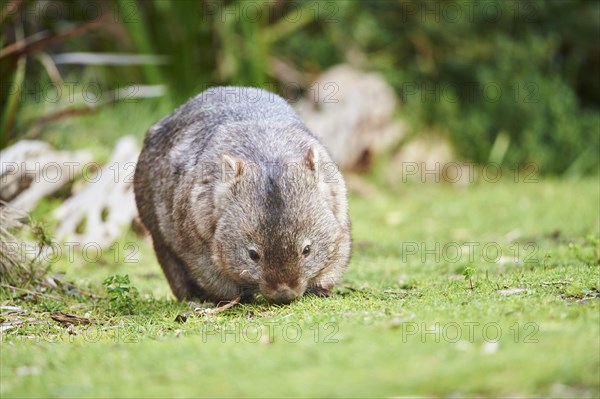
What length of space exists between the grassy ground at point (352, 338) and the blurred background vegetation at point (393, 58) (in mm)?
4523

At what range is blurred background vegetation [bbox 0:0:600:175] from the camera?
11469 millimetres

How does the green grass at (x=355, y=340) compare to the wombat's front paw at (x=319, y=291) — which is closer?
the green grass at (x=355, y=340)

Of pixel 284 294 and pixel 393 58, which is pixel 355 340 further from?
pixel 393 58

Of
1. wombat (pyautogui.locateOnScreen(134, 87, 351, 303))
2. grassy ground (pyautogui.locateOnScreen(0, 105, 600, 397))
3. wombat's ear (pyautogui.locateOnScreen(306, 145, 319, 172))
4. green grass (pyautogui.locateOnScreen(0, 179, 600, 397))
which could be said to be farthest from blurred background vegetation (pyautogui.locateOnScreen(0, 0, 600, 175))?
wombat's ear (pyautogui.locateOnScreen(306, 145, 319, 172))

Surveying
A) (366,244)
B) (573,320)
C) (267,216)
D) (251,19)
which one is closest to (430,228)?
(366,244)

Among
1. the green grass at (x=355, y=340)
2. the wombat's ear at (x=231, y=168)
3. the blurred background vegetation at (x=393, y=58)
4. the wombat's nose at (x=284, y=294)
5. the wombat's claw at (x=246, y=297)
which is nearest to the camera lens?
the green grass at (x=355, y=340)

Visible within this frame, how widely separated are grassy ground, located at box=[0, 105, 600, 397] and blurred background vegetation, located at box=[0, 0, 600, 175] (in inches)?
178

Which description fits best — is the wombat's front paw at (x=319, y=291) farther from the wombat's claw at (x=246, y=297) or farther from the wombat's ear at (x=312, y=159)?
the wombat's ear at (x=312, y=159)

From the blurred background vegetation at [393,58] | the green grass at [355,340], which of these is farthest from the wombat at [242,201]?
the blurred background vegetation at [393,58]

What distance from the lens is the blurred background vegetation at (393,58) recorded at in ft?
37.6

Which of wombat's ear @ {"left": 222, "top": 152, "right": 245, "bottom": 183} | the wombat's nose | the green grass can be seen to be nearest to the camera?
the green grass

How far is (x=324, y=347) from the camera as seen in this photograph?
13.0 ft

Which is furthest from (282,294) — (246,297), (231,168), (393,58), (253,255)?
(393,58)

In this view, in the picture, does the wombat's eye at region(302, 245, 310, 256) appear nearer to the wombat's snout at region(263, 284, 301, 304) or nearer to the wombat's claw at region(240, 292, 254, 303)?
the wombat's snout at region(263, 284, 301, 304)
